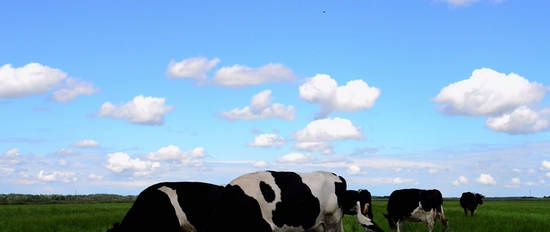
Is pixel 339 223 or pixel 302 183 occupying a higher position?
pixel 302 183

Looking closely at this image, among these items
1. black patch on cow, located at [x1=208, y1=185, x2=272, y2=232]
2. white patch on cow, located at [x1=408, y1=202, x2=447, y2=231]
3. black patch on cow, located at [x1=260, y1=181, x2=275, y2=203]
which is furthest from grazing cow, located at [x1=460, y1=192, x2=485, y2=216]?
black patch on cow, located at [x1=208, y1=185, x2=272, y2=232]

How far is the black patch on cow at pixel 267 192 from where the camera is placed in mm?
10125

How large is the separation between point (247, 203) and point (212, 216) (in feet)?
2.16

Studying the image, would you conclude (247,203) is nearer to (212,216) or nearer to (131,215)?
(212,216)

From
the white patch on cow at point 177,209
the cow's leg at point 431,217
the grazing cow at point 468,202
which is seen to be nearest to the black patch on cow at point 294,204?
the white patch on cow at point 177,209

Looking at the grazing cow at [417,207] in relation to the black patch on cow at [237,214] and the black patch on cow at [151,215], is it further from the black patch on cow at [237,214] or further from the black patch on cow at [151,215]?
the black patch on cow at [237,214]

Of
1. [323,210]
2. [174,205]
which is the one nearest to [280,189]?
[323,210]

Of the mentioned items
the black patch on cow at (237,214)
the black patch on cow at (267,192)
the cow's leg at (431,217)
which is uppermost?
the black patch on cow at (267,192)

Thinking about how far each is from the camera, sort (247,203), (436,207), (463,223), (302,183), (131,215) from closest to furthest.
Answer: (247,203), (302,183), (131,215), (436,207), (463,223)

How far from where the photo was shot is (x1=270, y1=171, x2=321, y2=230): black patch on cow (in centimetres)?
1030

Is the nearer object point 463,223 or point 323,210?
point 323,210

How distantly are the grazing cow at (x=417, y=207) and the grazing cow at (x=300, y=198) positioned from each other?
12177 millimetres

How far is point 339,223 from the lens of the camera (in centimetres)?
1138

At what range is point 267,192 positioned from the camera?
1017 centimetres
